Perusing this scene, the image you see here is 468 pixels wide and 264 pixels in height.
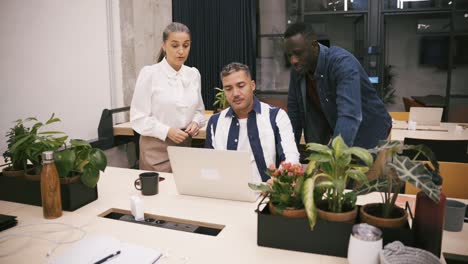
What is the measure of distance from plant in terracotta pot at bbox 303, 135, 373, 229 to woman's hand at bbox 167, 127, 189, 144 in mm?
1464

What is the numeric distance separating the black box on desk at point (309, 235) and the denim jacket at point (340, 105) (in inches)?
32.1

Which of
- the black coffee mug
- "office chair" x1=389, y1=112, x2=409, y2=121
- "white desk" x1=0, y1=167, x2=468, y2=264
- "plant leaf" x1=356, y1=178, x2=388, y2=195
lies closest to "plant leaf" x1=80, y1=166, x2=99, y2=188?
"white desk" x1=0, y1=167, x2=468, y2=264

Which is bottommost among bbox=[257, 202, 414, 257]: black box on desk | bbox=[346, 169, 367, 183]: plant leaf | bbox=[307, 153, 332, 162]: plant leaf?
bbox=[257, 202, 414, 257]: black box on desk

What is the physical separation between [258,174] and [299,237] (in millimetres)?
975

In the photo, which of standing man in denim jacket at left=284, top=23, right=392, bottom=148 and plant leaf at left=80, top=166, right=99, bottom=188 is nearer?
plant leaf at left=80, top=166, right=99, bottom=188

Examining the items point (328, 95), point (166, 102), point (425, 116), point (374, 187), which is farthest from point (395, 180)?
point (425, 116)

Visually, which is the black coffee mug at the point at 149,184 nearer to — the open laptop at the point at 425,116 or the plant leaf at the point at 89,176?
the plant leaf at the point at 89,176

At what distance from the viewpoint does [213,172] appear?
1.69 meters

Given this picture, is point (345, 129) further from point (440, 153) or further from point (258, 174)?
point (440, 153)

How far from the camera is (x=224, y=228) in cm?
149

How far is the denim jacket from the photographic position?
2007 mm

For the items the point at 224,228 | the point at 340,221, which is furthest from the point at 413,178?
the point at 224,228

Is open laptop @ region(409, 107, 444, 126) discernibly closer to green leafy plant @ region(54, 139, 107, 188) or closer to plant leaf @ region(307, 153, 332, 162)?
plant leaf @ region(307, 153, 332, 162)

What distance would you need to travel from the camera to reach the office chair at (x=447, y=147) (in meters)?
2.81
